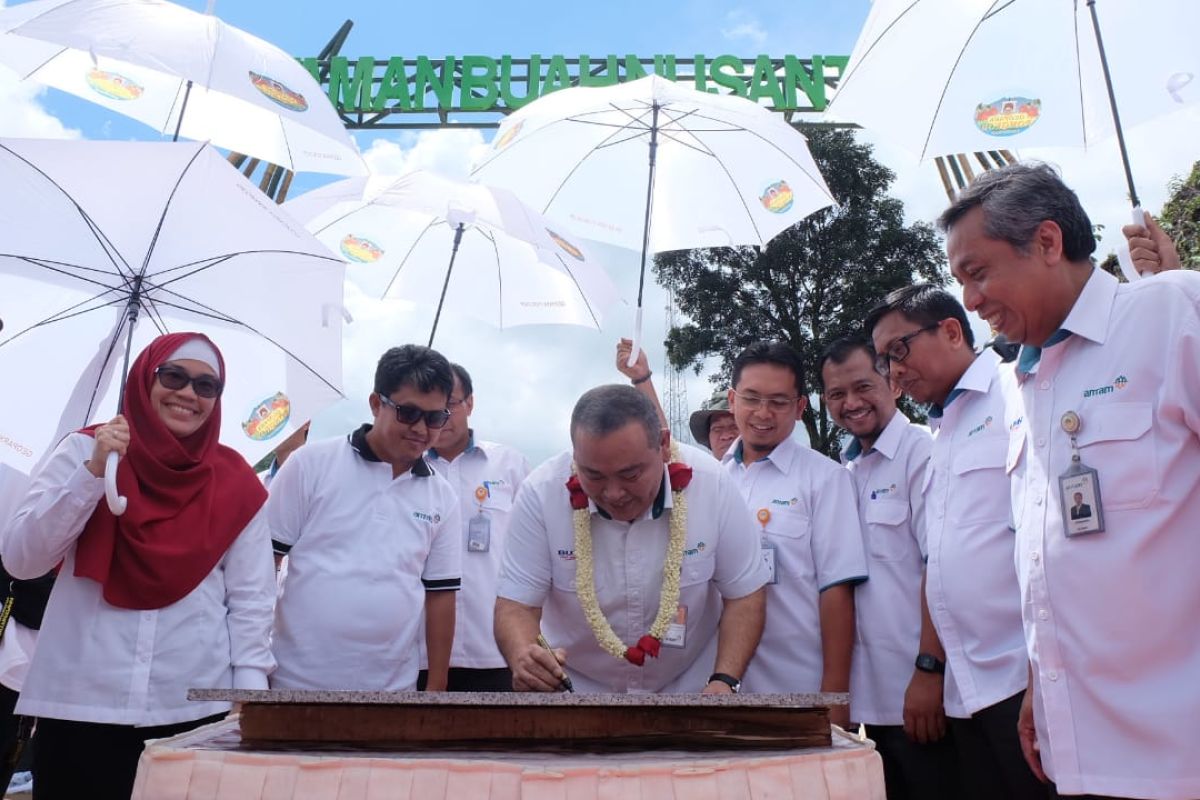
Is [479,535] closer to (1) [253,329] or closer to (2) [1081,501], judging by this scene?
(1) [253,329]

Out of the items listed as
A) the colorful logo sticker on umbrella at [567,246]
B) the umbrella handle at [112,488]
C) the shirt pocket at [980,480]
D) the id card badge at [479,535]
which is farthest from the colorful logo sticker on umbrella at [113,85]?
Result: the shirt pocket at [980,480]

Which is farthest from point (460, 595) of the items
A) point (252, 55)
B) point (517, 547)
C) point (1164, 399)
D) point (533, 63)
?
point (533, 63)

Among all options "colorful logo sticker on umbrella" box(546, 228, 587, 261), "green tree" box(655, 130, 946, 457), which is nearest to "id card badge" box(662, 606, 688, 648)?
"colorful logo sticker on umbrella" box(546, 228, 587, 261)

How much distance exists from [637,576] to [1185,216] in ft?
37.6

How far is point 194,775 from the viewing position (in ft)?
4.91

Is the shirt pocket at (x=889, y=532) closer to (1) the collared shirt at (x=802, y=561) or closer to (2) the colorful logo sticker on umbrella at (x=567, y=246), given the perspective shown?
(1) the collared shirt at (x=802, y=561)

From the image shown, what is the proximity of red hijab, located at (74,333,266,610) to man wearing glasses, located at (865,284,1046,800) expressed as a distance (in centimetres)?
220

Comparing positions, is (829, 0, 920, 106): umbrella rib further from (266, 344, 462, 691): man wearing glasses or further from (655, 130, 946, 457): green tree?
(655, 130, 946, 457): green tree

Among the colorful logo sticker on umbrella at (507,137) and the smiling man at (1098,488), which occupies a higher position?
the colorful logo sticker on umbrella at (507,137)

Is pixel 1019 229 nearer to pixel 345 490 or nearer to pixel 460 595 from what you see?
pixel 345 490

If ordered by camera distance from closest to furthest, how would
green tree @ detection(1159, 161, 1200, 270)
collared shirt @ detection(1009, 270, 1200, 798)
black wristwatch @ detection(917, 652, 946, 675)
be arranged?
1. collared shirt @ detection(1009, 270, 1200, 798)
2. black wristwatch @ detection(917, 652, 946, 675)
3. green tree @ detection(1159, 161, 1200, 270)

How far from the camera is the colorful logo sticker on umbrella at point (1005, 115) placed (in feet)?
10.0

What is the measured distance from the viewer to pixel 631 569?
3119mm

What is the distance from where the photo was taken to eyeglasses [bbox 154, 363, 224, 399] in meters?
2.93
